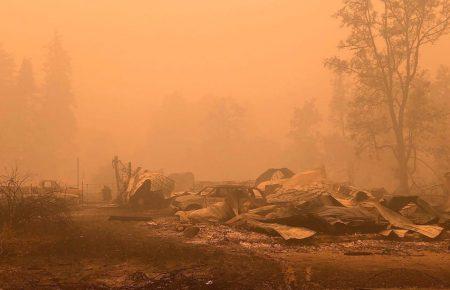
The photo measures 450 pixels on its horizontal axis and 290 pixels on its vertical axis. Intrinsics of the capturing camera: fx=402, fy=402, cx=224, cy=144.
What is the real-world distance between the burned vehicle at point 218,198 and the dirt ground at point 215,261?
143 inches

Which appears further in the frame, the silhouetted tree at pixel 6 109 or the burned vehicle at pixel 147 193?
Result: the silhouetted tree at pixel 6 109

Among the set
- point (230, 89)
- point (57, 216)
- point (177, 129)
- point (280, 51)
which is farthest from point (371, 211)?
point (280, 51)

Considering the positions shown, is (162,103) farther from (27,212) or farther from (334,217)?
(334,217)

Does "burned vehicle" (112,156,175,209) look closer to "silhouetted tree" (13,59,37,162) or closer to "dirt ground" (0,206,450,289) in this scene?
"dirt ground" (0,206,450,289)

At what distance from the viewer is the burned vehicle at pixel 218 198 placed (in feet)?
47.9

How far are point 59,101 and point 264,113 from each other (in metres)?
66.2

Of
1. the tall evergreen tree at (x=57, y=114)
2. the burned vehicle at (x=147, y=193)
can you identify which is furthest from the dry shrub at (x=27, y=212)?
the tall evergreen tree at (x=57, y=114)

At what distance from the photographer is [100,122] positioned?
98.2 m

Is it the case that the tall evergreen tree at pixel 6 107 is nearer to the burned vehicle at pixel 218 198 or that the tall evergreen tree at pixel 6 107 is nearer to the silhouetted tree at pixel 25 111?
the silhouetted tree at pixel 25 111

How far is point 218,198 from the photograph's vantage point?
15953 mm

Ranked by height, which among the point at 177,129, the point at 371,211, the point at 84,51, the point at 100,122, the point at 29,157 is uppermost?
the point at 84,51

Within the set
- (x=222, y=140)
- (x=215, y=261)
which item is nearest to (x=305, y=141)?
(x=222, y=140)

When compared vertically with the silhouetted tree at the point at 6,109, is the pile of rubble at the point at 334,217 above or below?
below

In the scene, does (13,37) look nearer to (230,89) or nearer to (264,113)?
(230,89)
